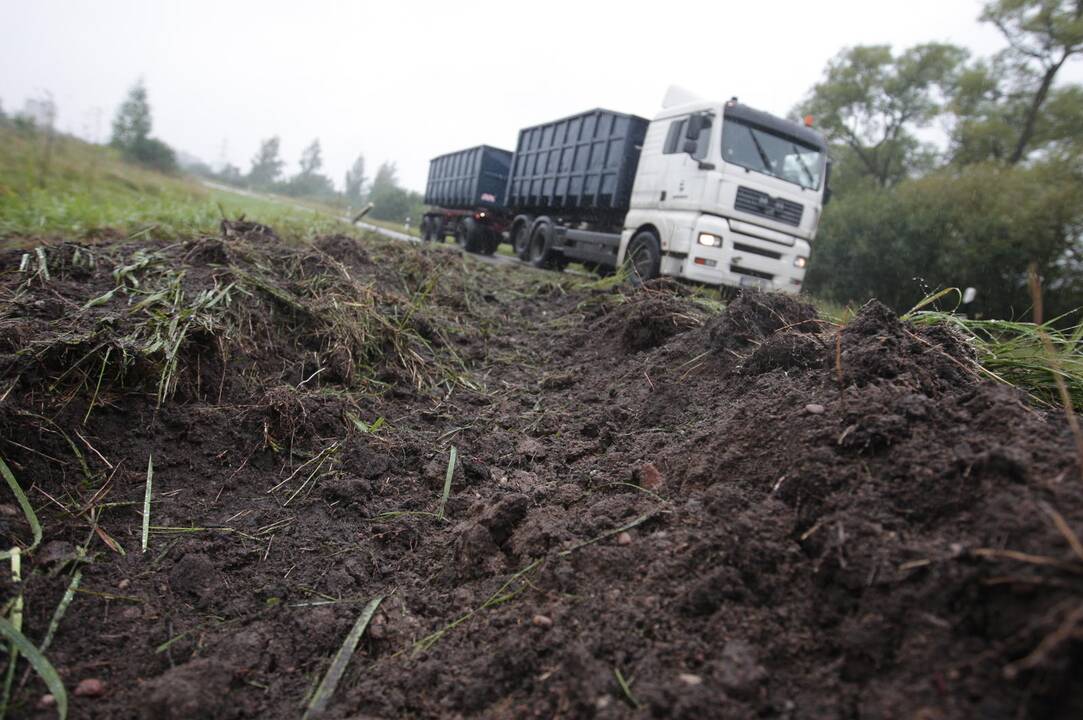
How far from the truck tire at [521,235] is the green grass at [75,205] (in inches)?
150

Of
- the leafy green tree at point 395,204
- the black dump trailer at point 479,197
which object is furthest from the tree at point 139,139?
the black dump trailer at point 479,197

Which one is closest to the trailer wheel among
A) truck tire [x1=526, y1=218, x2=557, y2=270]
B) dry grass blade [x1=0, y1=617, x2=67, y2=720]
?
truck tire [x1=526, y1=218, x2=557, y2=270]

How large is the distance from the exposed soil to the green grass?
1915 mm

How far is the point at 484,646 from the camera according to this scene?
5.87 ft

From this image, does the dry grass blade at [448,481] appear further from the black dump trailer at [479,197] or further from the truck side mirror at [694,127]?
the black dump trailer at [479,197]

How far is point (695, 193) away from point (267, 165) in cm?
10100

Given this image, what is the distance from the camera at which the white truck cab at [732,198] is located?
25.3 feet

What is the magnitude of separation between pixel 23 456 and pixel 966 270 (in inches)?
653

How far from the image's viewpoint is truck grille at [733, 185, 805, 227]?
7809 millimetres

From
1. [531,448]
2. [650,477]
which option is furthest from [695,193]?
[650,477]

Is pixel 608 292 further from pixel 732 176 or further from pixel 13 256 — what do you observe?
pixel 13 256

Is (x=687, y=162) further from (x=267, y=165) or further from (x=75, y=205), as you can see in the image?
(x=267, y=165)

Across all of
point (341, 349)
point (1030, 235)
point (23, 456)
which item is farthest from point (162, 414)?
point (1030, 235)

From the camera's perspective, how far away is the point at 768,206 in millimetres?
8000
